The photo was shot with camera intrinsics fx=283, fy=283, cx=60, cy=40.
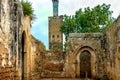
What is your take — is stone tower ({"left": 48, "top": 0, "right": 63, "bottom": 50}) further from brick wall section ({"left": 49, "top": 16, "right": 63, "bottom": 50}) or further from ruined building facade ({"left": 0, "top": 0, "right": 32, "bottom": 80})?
ruined building facade ({"left": 0, "top": 0, "right": 32, "bottom": 80})

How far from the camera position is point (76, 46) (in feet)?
74.5

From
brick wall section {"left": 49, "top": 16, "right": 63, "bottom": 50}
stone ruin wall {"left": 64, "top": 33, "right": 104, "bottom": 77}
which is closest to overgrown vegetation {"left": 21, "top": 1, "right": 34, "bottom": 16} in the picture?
stone ruin wall {"left": 64, "top": 33, "right": 104, "bottom": 77}

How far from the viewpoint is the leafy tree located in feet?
99.6

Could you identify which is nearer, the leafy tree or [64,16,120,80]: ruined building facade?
[64,16,120,80]: ruined building facade

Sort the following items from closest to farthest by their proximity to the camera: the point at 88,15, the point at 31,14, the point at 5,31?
1. the point at 5,31
2. the point at 31,14
3. the point at 88,15

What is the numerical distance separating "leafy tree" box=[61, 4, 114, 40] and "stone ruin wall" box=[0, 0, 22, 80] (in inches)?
681

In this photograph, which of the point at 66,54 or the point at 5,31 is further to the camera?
the point at 66,54

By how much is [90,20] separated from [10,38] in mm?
19641

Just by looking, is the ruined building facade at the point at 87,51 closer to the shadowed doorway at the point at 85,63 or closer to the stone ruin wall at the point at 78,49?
the stone ruin wall at the point at 78,49

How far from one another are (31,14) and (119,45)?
5.55 metres

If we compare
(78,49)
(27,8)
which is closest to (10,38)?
(27,8)

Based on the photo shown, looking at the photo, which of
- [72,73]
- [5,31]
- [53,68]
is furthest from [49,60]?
[5,31]

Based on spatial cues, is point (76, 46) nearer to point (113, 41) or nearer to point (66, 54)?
point (66, 54)

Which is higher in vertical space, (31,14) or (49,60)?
(31,14)
